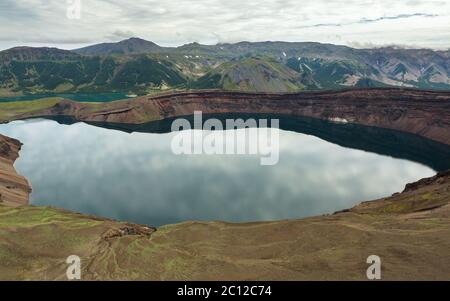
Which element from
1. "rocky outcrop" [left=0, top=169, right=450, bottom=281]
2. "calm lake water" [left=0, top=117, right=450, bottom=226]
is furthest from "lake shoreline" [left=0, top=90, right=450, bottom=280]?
"calm lake water" [left=0, top=117, right=450, bottom=226]

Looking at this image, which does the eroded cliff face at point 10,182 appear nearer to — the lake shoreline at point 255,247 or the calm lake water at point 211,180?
the calm lake water at point 211,180

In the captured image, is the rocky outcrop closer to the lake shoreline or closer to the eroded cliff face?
the lake shoreline

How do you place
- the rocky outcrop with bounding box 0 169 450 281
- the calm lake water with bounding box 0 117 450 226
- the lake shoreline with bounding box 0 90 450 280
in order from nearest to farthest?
the lake shoreline with bounding box 0 90 450 280
the rocky outcrop with bounding box 0 169 450 281
the calm lake water with bounding box 0 117 450 226

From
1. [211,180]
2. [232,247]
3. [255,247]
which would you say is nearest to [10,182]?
[211,180]

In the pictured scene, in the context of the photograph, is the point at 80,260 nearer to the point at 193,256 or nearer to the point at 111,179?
the point at 193,256

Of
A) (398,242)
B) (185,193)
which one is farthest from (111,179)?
(398,242)

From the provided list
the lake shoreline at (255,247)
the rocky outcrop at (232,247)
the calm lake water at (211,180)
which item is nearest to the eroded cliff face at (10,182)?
the calm lake water at (211,180)
